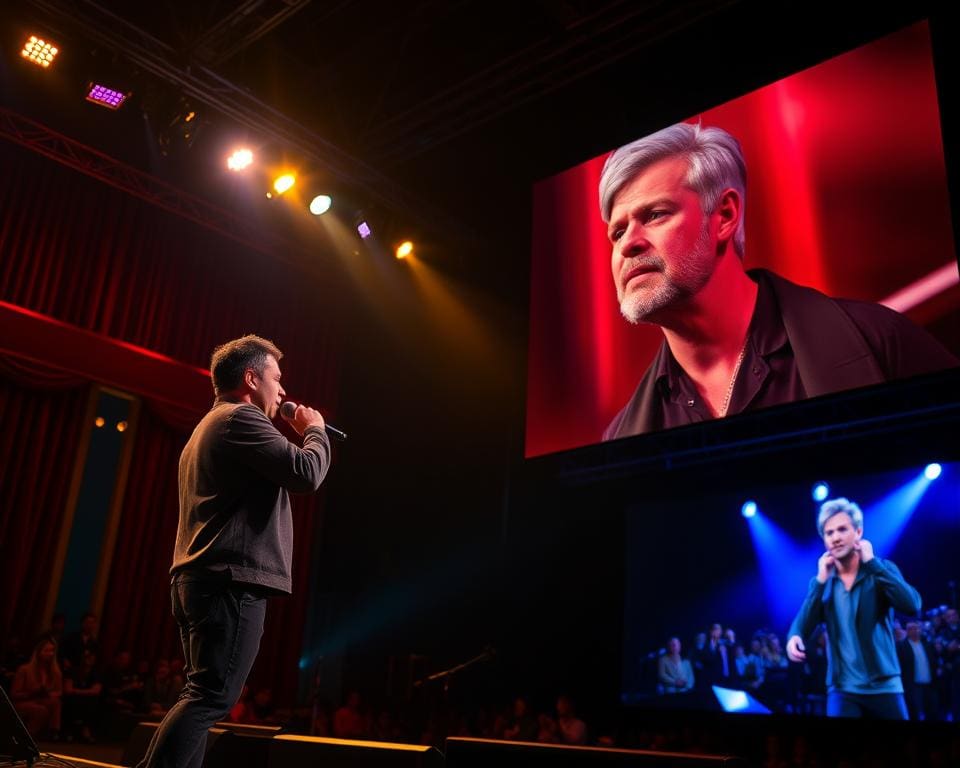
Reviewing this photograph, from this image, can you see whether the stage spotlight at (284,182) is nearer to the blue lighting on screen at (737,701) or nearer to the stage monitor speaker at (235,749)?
the stage monitor speaker at (235,749)

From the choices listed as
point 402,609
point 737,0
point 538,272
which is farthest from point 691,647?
point 737,0

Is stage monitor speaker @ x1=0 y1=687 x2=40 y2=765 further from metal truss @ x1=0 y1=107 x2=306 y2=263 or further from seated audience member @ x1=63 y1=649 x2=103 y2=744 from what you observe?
metal truss @ x1=0 y1=107 x2=306 y2=263

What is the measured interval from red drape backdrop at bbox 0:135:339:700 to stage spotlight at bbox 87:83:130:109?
152 centimetres

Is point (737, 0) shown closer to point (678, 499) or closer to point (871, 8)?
point (871, 8)

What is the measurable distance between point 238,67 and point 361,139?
1.08m

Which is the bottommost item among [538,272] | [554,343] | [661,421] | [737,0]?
[661,421]

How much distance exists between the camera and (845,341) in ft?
14.7

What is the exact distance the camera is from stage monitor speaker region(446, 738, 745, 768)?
206 cm

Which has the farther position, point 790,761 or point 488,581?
point 488,581

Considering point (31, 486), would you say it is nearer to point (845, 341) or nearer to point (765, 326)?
point (765, 326)

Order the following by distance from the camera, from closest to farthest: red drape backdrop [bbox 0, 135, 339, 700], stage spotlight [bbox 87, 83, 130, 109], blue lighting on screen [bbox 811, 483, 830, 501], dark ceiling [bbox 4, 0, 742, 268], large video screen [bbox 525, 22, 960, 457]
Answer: large video screen [bbox 525, 22, 960, 457]
dark ceiling [bbox 4, 0, 742, 268]
stage spotlight [bbox 87, 83, 130, 109]
red drape backdrop [bbox 0, 135, 339, 700]
blue lighting on screen [bbox 811, 483, 830, 501]

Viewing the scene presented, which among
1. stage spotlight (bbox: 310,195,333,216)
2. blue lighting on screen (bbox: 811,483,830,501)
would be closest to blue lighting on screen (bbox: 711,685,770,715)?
blue lighting on screen (bbox: 811,483,830,501)

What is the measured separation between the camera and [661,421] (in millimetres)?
5152

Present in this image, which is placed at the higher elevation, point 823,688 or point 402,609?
point 402,609
